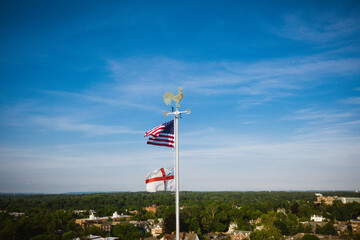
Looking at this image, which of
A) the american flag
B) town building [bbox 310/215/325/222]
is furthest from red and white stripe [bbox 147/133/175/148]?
town building [bbox 310/215/325/222]

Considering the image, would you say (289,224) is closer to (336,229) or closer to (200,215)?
(336,229)

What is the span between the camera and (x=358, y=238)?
5269cm

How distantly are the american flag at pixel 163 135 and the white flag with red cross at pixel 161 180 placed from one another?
4.99 feet

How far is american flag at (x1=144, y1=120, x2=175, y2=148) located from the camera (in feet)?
51.2

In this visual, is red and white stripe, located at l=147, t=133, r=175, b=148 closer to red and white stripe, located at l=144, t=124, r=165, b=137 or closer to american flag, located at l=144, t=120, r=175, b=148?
american flag, located at l=144, t=120, r=175, b=148

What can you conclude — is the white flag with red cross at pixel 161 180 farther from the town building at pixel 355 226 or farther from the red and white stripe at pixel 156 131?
the town building at pixel 355 226

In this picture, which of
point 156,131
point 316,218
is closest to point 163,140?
point 156,131

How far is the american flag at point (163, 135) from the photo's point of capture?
15.6 m

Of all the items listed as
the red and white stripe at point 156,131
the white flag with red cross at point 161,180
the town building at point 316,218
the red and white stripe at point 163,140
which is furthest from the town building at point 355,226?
the red and white stripe at point 156,131

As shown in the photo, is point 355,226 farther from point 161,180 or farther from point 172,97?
point 172,97

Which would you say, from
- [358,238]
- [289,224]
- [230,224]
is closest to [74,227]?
[230,224]

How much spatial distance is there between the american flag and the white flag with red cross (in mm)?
1522

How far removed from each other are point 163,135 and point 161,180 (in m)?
2.43

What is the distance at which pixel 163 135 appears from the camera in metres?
15.9
